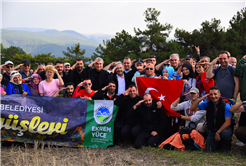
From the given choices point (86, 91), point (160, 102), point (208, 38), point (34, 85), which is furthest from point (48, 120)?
point (208, 38)

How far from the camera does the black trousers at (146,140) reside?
638cm

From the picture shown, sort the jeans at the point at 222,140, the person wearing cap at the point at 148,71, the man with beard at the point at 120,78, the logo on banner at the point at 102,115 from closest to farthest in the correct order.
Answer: the jeans at the point at 222,140 → the logo on banner at the point at 102,115 → the person wearing cap at the point at 148,71 → the man with beard at the point at 120,78

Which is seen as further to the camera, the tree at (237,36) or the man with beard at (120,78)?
the tree at (237,36)

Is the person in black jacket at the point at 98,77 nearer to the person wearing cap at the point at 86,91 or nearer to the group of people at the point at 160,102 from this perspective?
the group of people at the point at 160,102

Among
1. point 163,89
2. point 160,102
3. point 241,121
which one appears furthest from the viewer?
point 163,89

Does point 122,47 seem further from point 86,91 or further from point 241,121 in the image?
point 241,121

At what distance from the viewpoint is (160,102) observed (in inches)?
267

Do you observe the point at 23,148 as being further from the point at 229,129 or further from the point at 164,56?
the point at 164,56

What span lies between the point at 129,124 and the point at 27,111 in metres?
3.13

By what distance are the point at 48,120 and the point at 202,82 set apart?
15.9 ft

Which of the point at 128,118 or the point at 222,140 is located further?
the point at 128,118

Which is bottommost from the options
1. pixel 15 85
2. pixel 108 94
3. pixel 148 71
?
pixel 108 94

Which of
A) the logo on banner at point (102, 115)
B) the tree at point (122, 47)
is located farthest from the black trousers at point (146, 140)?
the tree at point (122, 47)

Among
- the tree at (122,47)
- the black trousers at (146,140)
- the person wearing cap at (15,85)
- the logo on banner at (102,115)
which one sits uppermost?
the tree at (122,47)
